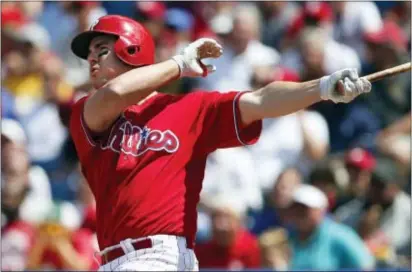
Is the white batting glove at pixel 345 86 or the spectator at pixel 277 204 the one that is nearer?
the white batting glove at pixel 345 86

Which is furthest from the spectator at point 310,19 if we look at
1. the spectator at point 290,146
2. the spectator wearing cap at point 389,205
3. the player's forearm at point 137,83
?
the player's forearm at point 137,83

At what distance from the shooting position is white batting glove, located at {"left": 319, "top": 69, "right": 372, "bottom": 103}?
14.4 ft

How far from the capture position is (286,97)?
180 inches

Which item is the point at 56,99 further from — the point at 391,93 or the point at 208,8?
the point at 391,93

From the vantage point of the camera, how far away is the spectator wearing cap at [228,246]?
7758mm

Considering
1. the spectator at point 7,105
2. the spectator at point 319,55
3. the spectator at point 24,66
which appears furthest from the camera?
the spectator at point 24,66

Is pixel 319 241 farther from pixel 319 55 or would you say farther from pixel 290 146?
pixel 319 55

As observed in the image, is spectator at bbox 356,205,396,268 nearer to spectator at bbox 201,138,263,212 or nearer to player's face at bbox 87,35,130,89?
spectator at bbox 201,138,263,212

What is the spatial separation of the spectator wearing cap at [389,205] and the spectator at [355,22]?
147 centimetres

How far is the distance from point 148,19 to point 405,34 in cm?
226

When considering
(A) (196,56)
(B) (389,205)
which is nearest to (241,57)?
(B) (389,205)

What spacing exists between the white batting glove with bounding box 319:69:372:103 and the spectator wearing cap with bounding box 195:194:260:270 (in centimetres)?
345

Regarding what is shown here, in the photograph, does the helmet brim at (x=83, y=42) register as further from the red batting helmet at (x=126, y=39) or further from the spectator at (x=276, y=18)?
the spectator at (x=276, y=18)

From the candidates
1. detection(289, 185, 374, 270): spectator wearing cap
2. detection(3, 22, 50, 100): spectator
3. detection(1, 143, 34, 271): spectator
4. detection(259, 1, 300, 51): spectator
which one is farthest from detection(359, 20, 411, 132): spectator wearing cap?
detection(3, 22, 50, 100): spectator
